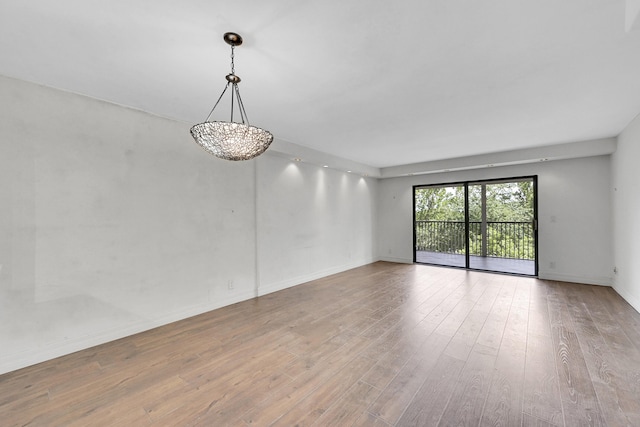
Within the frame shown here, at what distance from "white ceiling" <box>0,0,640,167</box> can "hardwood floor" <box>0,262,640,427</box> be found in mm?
2567

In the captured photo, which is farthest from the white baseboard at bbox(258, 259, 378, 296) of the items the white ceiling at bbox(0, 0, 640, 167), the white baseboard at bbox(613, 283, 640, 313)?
the white baseboard at bbox(613, 283, 640, 313)

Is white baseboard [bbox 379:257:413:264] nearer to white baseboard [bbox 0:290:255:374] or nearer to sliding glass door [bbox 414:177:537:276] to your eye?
sliding glass door [bbox 414:177:537:276]

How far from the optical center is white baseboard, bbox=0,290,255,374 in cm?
236

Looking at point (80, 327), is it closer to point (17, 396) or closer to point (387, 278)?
point (17, 396)

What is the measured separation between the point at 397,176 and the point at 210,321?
223 inches

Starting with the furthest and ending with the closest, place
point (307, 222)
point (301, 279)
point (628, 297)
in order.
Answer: point (307, 222) → point (301, 279) → point (628, 297)

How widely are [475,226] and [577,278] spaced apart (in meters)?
2.40

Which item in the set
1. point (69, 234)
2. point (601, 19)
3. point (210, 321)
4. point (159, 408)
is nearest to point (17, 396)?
point (159, 408)

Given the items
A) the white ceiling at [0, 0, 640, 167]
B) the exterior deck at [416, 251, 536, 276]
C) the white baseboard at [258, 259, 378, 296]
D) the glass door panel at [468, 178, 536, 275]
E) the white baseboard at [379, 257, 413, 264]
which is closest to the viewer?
the white ceiling at [0, 0, 640, 167]

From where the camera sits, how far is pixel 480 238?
7324 mm

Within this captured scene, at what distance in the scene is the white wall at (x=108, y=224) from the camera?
7.93ft

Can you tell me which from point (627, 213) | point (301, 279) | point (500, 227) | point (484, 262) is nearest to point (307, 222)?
point (301, 279)

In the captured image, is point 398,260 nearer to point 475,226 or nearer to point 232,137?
point 475,226

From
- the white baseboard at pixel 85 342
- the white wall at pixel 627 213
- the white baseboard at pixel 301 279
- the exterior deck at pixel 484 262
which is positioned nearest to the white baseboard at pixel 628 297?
the white wall at pixel 627 213
